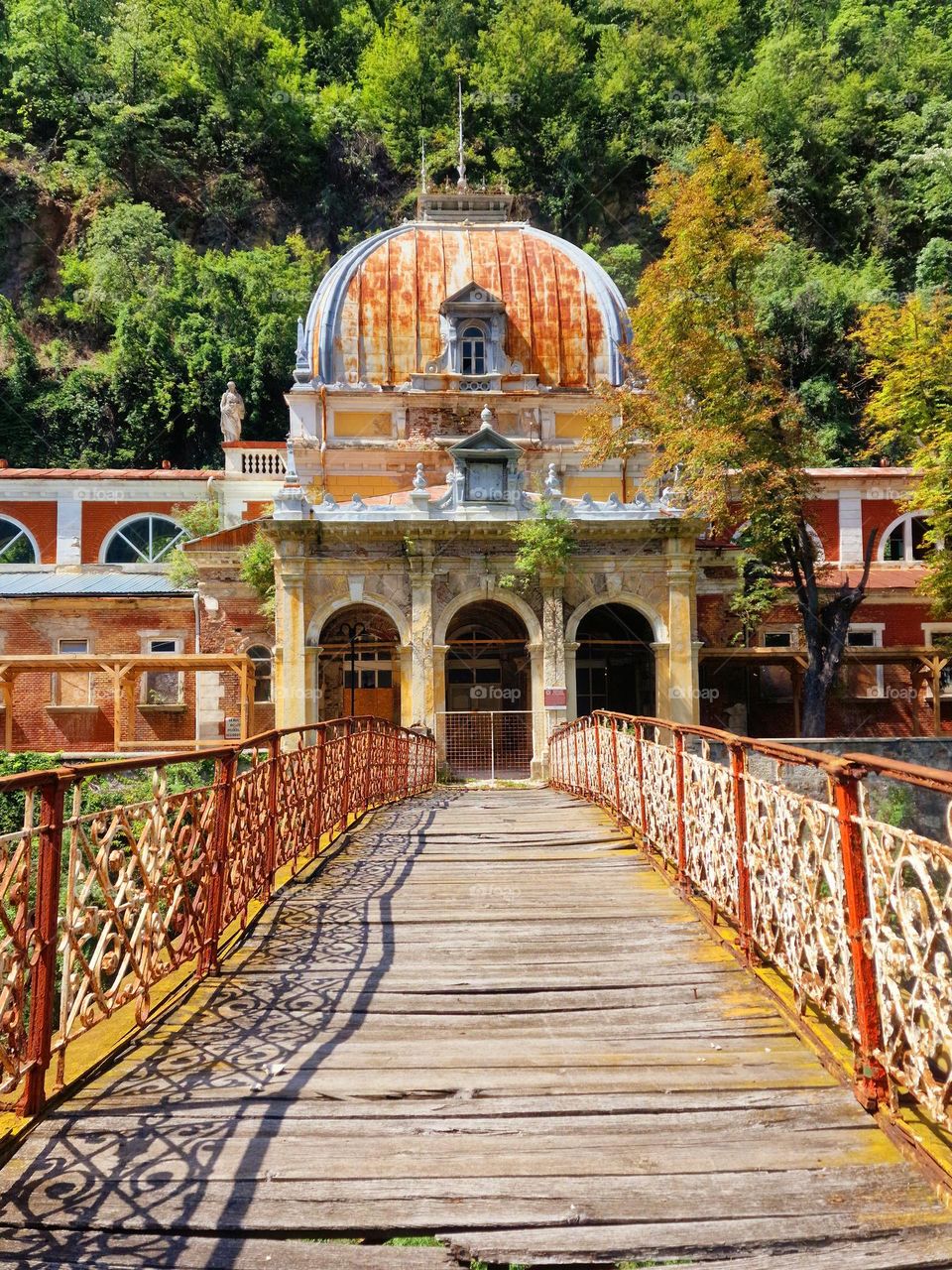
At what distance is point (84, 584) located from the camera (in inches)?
959

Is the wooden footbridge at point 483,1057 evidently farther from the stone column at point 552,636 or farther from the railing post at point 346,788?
the stone column at point 552,636

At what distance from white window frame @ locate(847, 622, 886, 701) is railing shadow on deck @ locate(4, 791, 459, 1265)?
68.7 feet

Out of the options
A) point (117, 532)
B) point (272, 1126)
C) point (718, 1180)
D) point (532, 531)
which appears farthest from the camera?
point (117, 532)

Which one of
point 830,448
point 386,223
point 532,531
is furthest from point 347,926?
point 386,223

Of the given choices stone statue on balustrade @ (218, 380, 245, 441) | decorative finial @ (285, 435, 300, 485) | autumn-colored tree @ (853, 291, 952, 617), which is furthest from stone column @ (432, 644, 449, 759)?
stone statue on balustrade @ (218, 380, 245, 441)

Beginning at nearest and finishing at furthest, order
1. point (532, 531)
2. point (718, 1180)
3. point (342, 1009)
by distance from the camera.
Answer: point (718, 1180)
point (342, 1009)
point (532, 531)

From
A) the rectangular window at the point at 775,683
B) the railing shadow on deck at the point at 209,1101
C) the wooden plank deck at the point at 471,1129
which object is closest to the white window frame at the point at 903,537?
the rectangular window at the point at 775,683

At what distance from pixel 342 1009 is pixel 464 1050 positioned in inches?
31.8

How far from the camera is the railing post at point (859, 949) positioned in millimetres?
3162

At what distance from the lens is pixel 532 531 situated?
18.1 meters

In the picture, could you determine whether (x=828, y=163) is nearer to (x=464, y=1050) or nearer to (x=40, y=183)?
(x=40, y=183)

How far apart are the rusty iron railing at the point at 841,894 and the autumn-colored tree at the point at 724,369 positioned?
1251cm

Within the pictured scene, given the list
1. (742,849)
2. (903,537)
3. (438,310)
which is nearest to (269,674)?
(438,310)

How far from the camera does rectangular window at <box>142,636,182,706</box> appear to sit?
22859 mm
